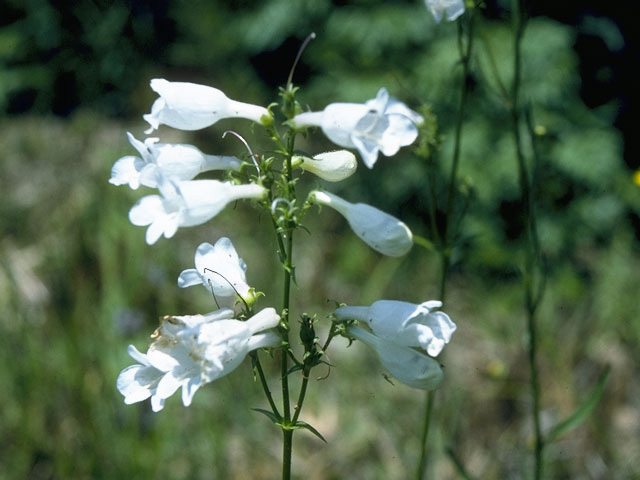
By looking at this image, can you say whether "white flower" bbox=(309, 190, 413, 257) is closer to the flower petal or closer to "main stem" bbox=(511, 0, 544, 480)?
the flower petal

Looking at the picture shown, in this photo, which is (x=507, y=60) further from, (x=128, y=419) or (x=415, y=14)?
(x=128, y=419)

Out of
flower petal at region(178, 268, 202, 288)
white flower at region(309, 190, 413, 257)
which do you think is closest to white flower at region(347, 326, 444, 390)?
white flower at region(309, 190, 413, 257)

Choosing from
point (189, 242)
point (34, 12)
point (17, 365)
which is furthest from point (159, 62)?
point (17, 365)

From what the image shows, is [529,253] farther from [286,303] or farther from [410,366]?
[286,303]

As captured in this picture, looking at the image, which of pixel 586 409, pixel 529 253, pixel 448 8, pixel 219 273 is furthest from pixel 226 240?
pixel 586 409

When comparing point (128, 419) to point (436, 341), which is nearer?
point (436, 341)

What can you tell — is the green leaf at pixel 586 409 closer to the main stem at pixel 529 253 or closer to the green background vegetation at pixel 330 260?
the main stem at pixel 529 253

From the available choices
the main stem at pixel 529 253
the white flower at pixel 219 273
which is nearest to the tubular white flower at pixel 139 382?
the white flower at pixel 219 273
